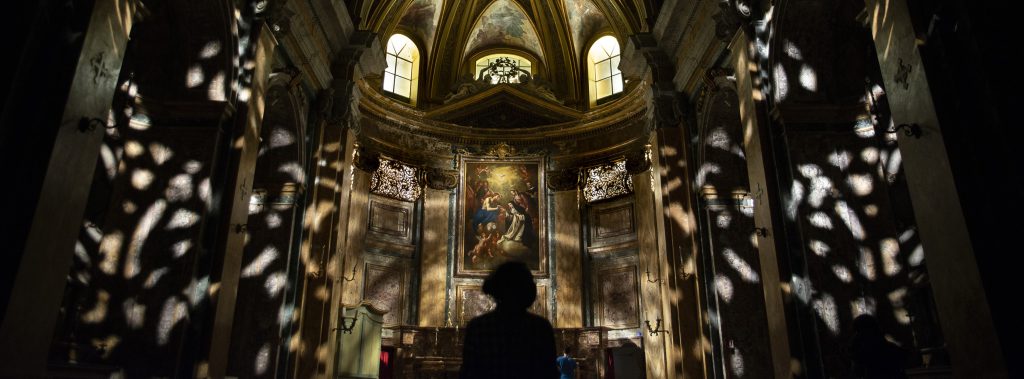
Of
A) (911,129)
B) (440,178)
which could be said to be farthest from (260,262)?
(911,129)

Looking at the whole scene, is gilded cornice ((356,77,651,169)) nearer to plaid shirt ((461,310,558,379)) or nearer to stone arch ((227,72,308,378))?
stone arch ((227,72,308,378))

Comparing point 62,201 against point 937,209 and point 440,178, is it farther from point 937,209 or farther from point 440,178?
point 440,178

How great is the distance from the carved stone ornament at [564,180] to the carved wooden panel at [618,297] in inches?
88.8

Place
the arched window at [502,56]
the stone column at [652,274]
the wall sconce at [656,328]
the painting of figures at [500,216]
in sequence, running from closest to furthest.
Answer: the stone column at [652,274] < the wall sconce at [656,328] < the painting of figures at [500,216] < the arched window at [502,56]

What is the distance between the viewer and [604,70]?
A: 56.2 feet

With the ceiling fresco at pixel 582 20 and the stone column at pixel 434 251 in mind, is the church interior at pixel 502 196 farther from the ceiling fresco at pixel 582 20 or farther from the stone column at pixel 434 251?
the ceiling fresco at pixel 582 20

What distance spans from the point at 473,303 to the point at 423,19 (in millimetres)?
7381

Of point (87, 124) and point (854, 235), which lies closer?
point (87, 124)

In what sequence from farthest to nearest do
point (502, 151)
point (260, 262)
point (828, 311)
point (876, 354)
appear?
point (502, 151) → point (260, 262) → point (828, 311) → point (876, 354)

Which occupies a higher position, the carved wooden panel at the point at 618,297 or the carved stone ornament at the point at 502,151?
the carved stone ornament at the point at 502,151

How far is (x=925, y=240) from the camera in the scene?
4.54 m

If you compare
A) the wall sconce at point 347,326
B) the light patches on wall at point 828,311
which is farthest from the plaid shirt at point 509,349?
the wall sconce at point 347,326

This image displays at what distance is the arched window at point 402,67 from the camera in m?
16.7

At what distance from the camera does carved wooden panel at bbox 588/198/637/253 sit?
1507cm
